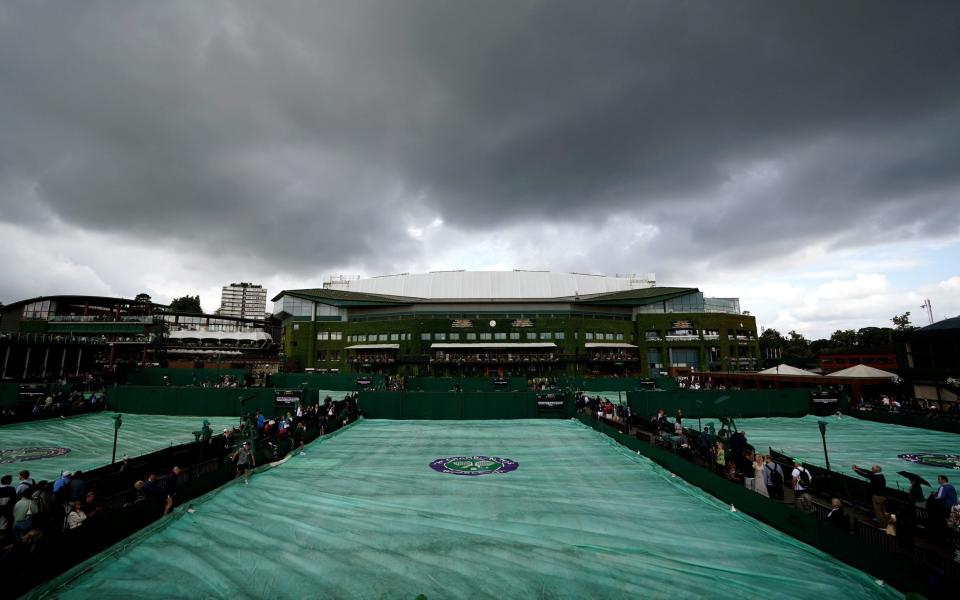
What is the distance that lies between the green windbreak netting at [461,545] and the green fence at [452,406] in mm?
15369

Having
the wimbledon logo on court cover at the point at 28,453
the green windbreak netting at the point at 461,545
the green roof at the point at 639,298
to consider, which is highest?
the green roof at the point at 639,298

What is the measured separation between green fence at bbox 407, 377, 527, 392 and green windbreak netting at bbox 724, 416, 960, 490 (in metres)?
17.0

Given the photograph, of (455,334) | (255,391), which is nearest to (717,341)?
(455,334)

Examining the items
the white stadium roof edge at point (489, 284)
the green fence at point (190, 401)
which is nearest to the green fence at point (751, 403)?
the green fence at point (190, 401)

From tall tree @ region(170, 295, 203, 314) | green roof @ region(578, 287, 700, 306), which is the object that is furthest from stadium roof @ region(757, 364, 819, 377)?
tall tree @ region(170, 295, 203, 314)

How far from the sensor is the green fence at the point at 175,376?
56.8 metres

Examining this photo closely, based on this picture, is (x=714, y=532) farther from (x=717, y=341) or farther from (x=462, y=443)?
(x=717, y=341)

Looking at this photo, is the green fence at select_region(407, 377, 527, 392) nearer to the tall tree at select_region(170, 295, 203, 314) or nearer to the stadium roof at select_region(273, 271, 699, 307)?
the stadium roof at select_region(273, 271, 699, 307)

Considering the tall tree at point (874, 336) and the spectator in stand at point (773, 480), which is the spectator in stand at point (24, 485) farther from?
the tall tree at point (874, 336)

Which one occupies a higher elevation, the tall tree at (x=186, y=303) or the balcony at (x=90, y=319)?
the tall tree at (x=186, y=303)

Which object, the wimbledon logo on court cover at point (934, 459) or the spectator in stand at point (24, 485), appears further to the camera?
the wimbledon logo on court cover at point (934, 459)

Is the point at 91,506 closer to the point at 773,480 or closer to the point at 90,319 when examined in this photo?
the point at 773,480

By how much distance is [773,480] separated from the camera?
512 inches

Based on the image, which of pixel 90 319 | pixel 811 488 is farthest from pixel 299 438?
pixel 90 319
